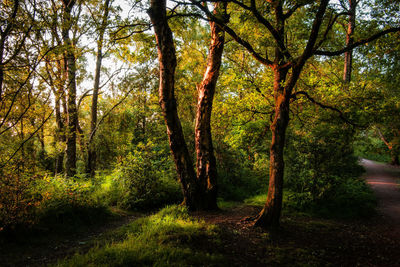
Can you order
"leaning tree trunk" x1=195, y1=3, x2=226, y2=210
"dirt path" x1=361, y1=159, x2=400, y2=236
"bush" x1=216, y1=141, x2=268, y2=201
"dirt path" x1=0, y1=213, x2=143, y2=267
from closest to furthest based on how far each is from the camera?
"dirt path" x1=0, y1=213, x2=143, y2=267
"leaning tree trunk" x1=195, y1=3, x2=226, y2=210
"dirt path" x1=361, y1=159, x2=400, y2=236
"bush" x1=216, y1=141, x2=268, y2=201

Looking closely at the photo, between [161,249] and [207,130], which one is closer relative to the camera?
[161,249]

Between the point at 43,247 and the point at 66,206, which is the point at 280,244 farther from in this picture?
the point at 66,206

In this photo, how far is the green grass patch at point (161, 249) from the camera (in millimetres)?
3531

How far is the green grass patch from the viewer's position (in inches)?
139

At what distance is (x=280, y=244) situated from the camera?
4.79 metres

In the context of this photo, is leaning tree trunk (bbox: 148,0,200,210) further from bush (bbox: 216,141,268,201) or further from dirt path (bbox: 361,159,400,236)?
dirt path (bbox: 361,159,400,236)

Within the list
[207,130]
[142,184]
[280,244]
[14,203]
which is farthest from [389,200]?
[14,203]

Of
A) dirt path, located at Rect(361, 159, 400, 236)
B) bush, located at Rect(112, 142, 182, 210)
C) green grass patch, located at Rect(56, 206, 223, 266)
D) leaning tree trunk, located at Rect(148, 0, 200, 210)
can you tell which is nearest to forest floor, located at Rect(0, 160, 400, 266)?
green grass patch, located at Rect(56, 206, 223, 266)

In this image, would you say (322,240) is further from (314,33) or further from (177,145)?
(314,33)

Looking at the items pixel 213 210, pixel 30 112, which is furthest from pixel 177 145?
pixel 30 112

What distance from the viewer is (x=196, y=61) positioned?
18250mm

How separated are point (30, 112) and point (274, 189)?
37.1 ft

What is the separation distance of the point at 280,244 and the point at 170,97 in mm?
4647

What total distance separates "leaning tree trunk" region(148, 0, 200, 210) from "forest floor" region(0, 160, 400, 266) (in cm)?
90
